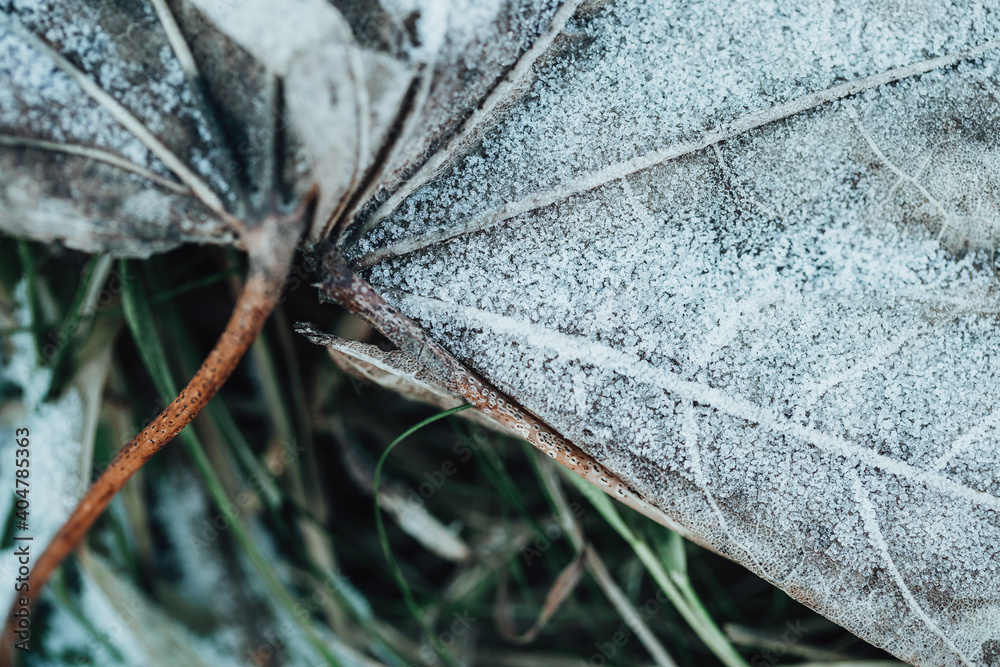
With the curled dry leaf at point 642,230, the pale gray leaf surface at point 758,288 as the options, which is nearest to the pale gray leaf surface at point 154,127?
the curled dry leaf at point 642,230

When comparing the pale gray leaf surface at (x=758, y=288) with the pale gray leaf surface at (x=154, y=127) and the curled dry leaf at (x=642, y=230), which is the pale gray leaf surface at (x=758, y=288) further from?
the pale gray leaf surface at (x=154, y=127)

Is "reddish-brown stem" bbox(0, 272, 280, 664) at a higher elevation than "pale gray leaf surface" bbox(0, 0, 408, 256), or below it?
below

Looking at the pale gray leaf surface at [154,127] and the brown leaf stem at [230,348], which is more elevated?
the pale gray leaf surface at [154,127]

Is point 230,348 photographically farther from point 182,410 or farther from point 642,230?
point 642,230

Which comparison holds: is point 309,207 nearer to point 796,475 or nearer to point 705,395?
point 705,395

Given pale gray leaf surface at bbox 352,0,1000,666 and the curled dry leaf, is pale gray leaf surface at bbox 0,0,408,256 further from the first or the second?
pale gray leaf surface at bbox 352,0,1000,666

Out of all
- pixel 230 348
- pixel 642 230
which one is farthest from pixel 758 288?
pixel 230 348

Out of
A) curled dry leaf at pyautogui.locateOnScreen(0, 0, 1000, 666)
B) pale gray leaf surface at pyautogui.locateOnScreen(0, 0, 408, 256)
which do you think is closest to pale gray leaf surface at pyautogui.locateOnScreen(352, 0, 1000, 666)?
curled dry leaf at pyautogui.locateOnScreen(0, 0, 1000, 666)
